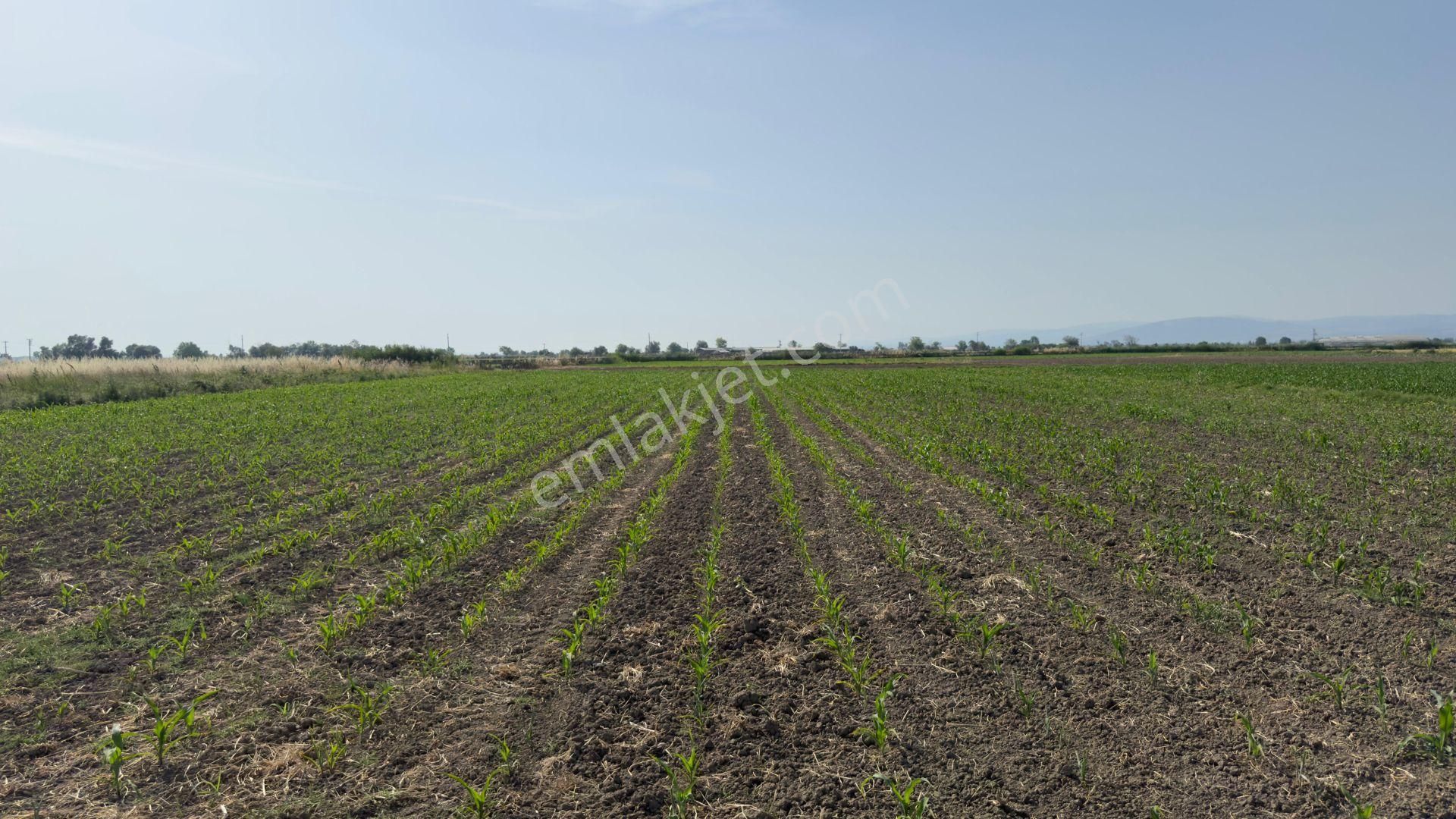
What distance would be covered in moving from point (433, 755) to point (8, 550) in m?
7.38

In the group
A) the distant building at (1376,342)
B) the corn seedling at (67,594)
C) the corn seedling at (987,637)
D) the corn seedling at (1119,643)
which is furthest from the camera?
the distant building at (1376,342)

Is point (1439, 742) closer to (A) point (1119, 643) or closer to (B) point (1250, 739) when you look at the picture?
(B) point (1250, 739)

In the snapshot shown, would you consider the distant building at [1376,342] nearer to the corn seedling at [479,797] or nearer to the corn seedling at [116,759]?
the corn seedling at [479,797]

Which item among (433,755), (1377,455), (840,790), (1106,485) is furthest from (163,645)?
(1377,455)

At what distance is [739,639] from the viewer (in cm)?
538

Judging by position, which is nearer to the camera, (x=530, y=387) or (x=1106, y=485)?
(x=1106, y=485)

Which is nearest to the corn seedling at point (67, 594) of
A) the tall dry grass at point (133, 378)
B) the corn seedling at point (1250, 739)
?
the corn seedling at point (1250, 739)

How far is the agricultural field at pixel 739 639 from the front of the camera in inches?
143

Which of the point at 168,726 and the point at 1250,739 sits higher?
the point at 168,726

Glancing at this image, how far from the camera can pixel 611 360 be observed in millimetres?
82188

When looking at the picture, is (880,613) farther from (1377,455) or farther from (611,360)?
(611,360)

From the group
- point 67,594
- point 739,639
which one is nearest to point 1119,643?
point 739,639

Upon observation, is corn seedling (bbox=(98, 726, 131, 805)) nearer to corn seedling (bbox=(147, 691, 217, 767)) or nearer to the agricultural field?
the agricultural field

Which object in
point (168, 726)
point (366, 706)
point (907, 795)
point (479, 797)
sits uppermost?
point (168, 726)
